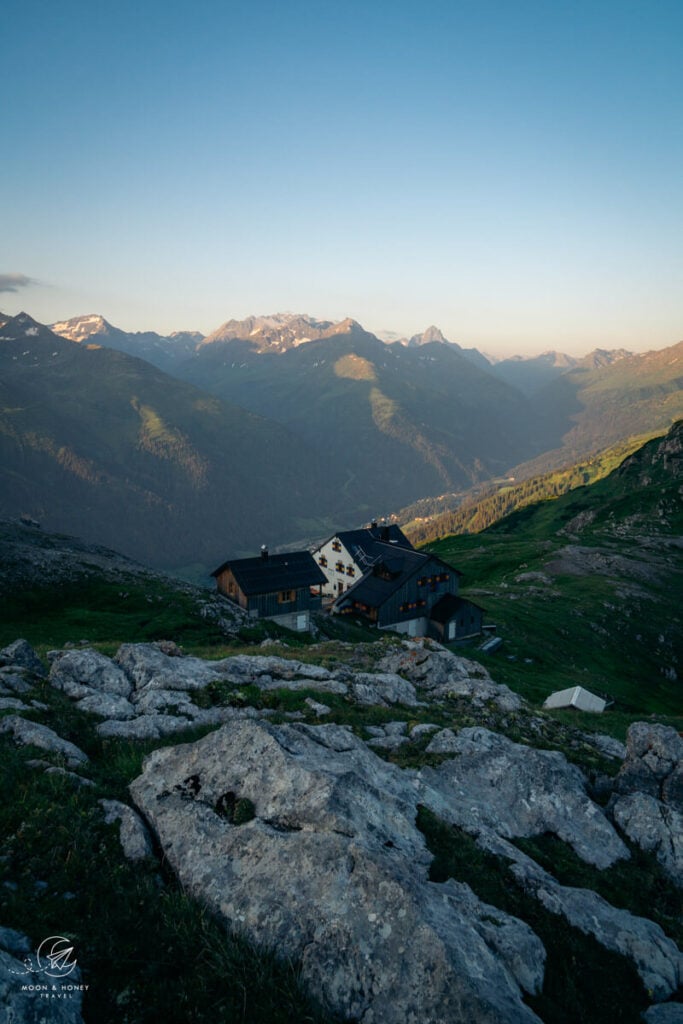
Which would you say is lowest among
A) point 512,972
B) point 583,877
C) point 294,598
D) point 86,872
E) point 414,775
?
point 294,598

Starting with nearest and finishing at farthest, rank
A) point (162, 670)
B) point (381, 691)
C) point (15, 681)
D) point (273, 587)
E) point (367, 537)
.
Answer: point (15, 681) < point (162, 670) < point (381, 691) < point (273, 587) < point (367, 537)

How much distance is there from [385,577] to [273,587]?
19.9 m

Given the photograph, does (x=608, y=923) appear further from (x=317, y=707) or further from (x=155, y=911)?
(x=317, y=707)

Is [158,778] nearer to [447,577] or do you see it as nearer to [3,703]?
[3,703]

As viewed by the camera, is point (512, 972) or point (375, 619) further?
point (375, 619)

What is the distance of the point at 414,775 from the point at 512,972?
694cm

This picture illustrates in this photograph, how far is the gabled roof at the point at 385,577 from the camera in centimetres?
7625

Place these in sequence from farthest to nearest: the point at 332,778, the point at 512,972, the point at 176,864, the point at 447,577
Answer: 1. the point at 447,577
2. the point at 332,778
3. the point at 176,864
4. the point at 512,972

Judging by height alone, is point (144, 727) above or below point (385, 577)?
above

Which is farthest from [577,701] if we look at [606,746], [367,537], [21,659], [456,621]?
[367,537]

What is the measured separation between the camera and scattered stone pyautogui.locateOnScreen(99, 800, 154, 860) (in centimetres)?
1104

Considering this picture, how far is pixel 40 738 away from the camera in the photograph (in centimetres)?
1486

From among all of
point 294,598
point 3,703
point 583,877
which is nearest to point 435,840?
point 583,877

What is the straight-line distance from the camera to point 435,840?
13508 millimetres
